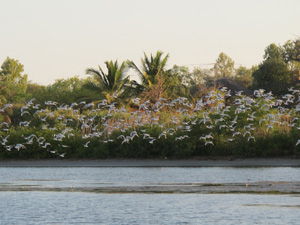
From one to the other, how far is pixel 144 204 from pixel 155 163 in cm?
1326

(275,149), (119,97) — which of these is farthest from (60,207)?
(119,97)

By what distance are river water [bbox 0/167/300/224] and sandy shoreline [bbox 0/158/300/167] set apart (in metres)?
4.25

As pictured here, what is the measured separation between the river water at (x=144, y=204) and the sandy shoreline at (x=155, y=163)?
13.9ft

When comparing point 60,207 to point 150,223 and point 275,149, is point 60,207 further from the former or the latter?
point 275,149

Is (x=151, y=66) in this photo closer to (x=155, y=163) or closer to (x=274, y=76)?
(x=274, y=76)

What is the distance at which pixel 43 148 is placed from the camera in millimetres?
32125

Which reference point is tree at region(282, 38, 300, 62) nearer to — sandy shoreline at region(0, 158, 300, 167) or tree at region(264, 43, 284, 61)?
tree at region(264, 43, 284, 61)

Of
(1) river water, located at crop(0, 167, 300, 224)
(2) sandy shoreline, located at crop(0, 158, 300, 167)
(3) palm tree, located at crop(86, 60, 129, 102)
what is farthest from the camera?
(3) palm tree, located at crop(86, 60, 129, 102)

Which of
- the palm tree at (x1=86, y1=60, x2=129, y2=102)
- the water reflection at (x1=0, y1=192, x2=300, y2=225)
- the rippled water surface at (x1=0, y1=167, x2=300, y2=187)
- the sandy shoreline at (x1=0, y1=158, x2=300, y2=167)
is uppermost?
the palm tree at (x1=86, y1=60, x2=129, y2=102)

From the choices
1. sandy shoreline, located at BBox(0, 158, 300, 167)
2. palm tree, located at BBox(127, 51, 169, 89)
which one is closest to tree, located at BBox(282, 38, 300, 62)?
palm tree, located at BBox(127, 51, 169, 89)

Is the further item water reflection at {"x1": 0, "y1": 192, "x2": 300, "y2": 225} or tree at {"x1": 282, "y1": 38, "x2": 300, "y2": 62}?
tree at {"x1": 282, "y1": 38, "x2": 300, "y2": 62}

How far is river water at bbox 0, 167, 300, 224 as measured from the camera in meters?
13.6

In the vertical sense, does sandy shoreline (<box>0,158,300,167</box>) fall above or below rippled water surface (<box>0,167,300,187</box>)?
above

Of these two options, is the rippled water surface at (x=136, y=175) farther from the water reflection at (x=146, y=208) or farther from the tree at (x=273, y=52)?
the tree at (x=273, y=52)
